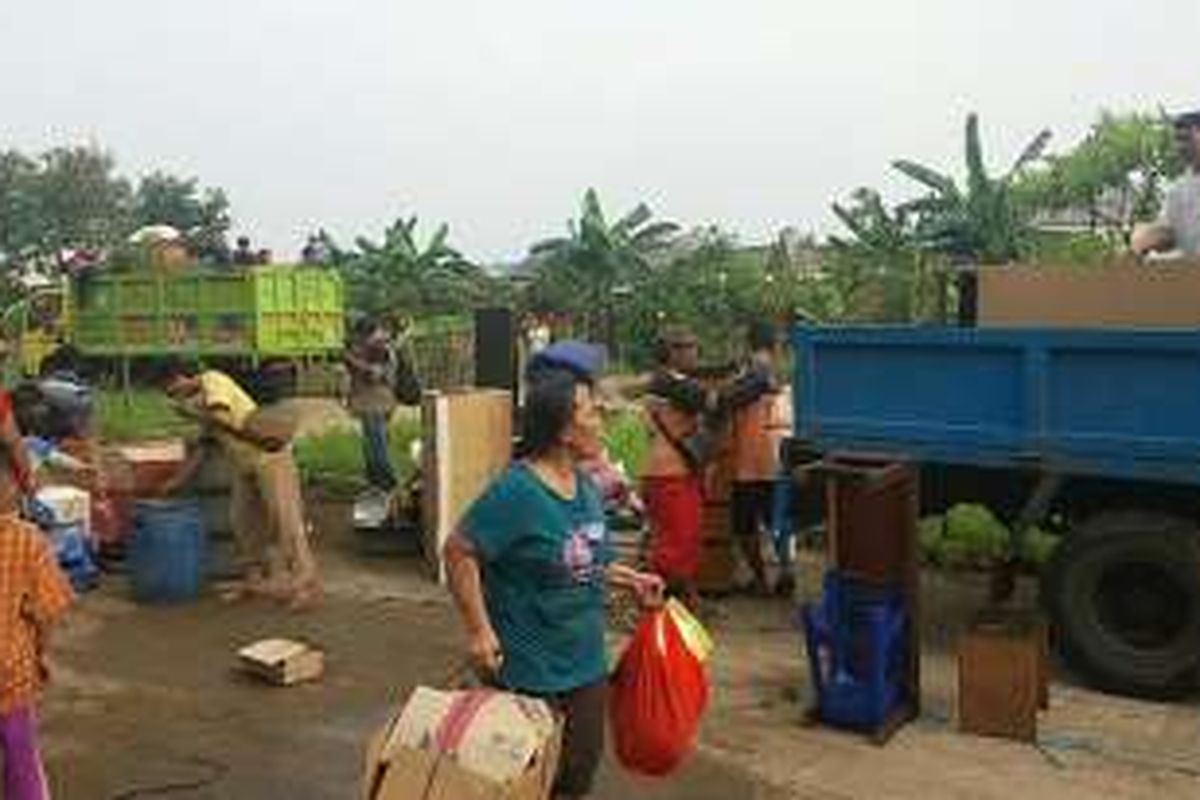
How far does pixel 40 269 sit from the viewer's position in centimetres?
4409

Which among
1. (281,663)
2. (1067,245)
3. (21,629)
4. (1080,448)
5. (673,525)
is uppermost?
(1067,245)

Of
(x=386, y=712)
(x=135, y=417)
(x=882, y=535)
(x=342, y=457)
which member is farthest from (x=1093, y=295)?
(x=135, y=417)

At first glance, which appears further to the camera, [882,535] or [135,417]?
[135,417]

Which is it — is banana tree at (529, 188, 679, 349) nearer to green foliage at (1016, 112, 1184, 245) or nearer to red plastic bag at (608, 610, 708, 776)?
green foliage at (1016, 112, 1184, 245)

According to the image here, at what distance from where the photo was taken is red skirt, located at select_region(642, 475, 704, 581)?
9.84 m

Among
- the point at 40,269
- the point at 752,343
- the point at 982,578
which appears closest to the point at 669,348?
the point at 752,343

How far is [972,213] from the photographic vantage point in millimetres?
25266

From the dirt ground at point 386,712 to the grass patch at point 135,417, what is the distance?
7318 mm

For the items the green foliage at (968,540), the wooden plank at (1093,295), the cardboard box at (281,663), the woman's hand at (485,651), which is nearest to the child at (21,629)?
the woman's hand at (485,651)

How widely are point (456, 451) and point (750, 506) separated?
196 centimetres

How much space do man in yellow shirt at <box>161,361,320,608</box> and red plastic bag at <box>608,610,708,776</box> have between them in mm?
5767

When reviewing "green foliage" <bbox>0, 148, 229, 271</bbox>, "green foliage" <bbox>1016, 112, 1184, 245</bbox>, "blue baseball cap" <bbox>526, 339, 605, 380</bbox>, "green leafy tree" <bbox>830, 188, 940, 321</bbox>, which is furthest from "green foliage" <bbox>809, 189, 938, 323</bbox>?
"green foliage" <bbox>0, 148, 229, 271</bbox>

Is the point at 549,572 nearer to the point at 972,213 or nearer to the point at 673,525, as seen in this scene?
the point at 673,525

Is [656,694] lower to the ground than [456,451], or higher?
lower
